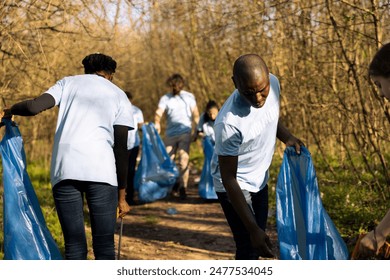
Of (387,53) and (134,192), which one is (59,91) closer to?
(387,53)

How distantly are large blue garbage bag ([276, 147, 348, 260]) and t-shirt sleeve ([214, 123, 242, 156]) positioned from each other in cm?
82

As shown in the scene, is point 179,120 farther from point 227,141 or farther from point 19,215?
point 227,141

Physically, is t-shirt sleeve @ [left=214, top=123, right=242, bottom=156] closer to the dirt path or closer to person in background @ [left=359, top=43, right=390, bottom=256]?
person in background @ [left=359, top=43, right=390, bottom=256]

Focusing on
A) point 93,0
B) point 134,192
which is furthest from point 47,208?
point 93,0

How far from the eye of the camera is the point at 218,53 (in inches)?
508

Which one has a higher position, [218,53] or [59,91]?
[218,53]

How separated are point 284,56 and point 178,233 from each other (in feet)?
10.7

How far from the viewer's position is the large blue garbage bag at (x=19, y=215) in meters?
4.66

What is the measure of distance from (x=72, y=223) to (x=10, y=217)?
0.70m

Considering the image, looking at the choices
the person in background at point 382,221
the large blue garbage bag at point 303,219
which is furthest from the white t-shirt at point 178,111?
the person in background at point 382,221

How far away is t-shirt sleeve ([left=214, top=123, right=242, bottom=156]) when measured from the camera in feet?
12.6

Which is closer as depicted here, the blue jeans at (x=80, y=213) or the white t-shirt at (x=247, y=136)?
the white t-shirt at (x=247, y=136)

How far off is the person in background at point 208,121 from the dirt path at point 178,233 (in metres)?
0.88

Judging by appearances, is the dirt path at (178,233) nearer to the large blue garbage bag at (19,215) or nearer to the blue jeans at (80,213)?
the large blue garbage bag at (19,215)
